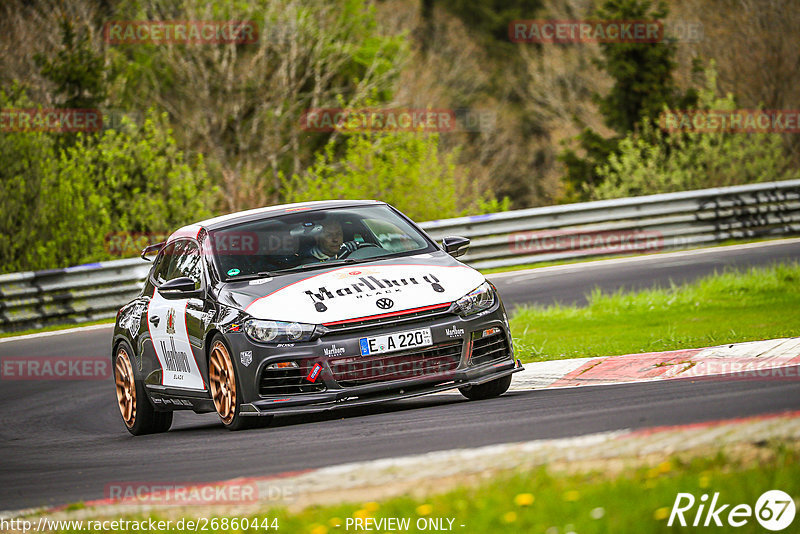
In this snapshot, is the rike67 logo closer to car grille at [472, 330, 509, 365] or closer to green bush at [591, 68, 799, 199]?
car grille at [472, 330, 509, 365]

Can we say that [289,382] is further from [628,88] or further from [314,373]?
[628,88]

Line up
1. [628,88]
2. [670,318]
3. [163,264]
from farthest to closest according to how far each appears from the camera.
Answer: [628,88] → [670,318] → [163,264]

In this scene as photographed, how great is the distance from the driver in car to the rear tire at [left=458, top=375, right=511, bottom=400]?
139cm

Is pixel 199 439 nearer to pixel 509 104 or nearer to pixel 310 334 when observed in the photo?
pixel 310 334

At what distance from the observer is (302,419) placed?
8.84 meters

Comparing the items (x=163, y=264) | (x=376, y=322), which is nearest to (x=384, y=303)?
(x=376, y=322)

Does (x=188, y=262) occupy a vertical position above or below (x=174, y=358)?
above

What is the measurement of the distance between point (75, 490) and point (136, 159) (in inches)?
660

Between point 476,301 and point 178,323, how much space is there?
2.31m

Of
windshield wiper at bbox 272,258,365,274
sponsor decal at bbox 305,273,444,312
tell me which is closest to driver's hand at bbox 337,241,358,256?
windshield wiper at bbox 272,258,365,274

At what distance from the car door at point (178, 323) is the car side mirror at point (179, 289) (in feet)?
0.11

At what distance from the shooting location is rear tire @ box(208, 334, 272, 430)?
8.17 m

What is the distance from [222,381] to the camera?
837cm

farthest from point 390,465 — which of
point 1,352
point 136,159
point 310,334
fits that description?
point 136,159
